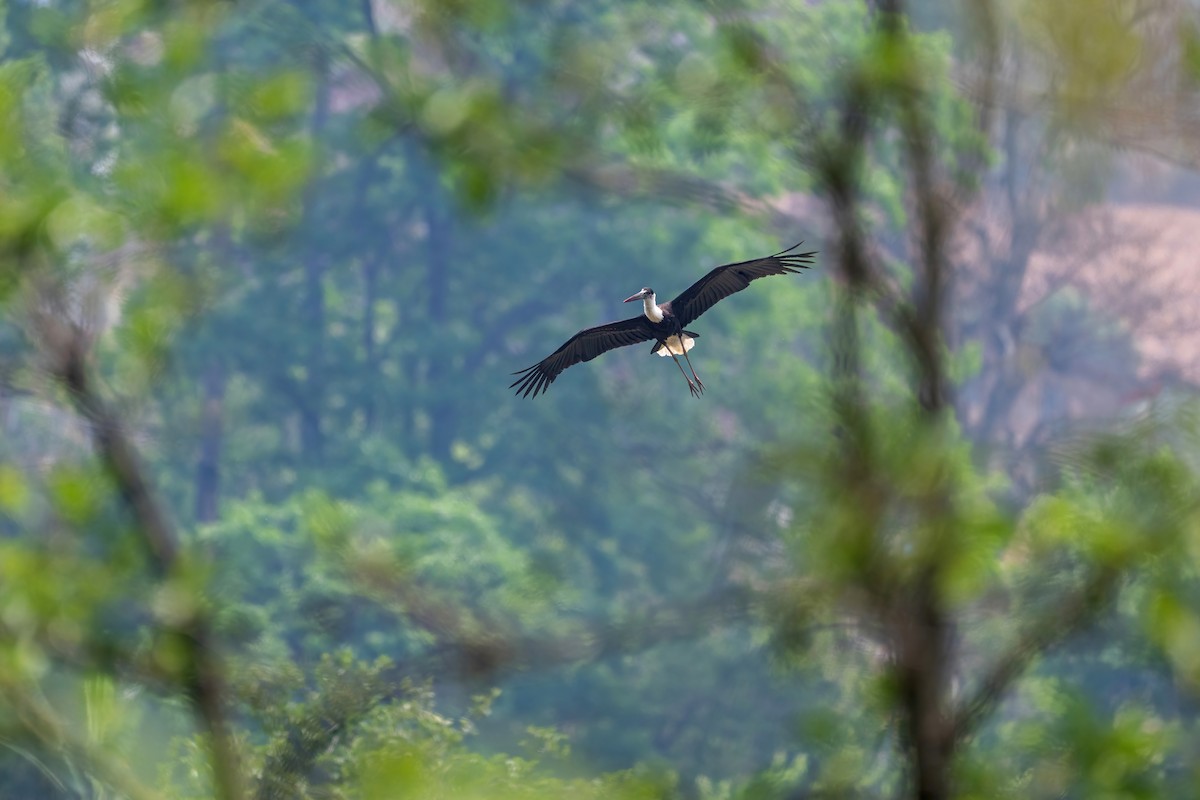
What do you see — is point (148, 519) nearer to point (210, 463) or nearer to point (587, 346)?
point (587, 346)

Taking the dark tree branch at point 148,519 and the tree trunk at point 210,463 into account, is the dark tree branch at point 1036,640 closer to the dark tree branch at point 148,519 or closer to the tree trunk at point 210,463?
the dark tree branch at point 148,519

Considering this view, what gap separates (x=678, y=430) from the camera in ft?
69.6

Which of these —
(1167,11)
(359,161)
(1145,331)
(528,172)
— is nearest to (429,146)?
(528,172)

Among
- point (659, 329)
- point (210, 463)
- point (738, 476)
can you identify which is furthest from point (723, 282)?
point (210, 463)

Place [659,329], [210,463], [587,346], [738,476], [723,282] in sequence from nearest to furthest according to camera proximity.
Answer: [738,476] → [723,282] → [587,346] → [659,329] → [210,463]

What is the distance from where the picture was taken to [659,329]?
14.8ft

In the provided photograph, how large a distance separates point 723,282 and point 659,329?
16.4 inches

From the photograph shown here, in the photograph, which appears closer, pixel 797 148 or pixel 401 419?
pixel 797 148

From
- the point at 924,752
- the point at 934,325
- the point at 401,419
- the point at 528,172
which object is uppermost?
the point at 934,325

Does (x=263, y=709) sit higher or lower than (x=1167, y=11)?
lower

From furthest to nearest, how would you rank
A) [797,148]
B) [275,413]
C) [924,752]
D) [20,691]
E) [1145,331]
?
[275,413] < [1145,331] < [20,691] < [797,148] < [924,752]

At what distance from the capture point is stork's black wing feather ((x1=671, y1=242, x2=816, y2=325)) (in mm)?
3669

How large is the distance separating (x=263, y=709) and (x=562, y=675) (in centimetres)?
1618

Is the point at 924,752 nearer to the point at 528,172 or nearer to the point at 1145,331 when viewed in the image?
the point at 528,172
